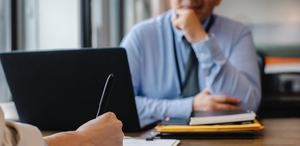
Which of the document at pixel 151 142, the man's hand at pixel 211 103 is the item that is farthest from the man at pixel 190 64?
the document at pixel 151 142

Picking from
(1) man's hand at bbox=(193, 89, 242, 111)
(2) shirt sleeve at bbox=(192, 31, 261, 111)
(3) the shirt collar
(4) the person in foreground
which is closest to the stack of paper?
(4) the person in foreground

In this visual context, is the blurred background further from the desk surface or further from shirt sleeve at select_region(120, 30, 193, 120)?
the desk surface

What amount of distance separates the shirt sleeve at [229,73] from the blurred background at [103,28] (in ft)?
1.28

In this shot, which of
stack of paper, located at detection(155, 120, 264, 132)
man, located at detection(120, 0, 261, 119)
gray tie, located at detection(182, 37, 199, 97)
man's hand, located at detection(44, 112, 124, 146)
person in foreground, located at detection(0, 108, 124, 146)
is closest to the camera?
person in foreground, located at detection(0, 108, 124, 146)

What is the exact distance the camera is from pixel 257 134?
1.30m

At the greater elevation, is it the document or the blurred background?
the blurred background

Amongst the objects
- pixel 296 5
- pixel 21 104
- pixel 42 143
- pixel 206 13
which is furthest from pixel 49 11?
pixel 42 143

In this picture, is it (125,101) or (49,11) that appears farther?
(49,11)

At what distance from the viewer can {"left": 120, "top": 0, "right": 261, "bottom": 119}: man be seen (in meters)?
1.82

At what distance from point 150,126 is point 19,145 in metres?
0.77

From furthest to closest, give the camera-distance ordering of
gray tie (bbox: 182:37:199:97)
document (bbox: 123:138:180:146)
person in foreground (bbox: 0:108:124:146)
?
gray tie (bbox: 182:37:199:97)
document (bbox: 123:138:180:146)
person in foreground (bbox: 0:108:124:146)

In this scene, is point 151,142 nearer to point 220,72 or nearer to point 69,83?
point 69,83

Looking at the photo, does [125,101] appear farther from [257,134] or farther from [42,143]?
[42,143]

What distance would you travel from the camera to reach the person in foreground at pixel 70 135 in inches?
30.8
